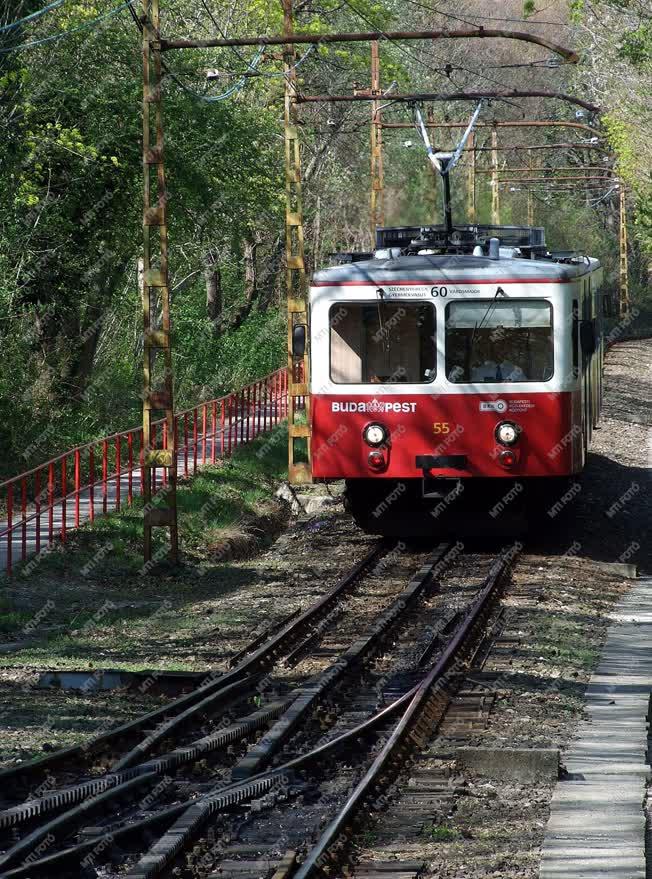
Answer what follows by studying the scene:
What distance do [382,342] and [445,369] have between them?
0.73m

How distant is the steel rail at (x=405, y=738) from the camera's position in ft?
22.3

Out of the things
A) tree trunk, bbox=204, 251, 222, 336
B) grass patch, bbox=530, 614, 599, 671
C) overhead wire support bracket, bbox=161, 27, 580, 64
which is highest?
overhead wire support bracket, bbox=161, 27, 580, 64

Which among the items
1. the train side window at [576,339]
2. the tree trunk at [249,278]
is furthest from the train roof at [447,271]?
the tree trunk at [249,278]

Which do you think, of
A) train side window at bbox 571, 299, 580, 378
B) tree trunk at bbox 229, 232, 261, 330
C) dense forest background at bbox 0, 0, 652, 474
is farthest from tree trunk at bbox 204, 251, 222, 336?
train side window at bbox 571, 299, 580, 378

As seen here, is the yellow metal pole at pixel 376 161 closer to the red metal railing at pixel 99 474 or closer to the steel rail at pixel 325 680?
the red metal railing at pixel 99 474

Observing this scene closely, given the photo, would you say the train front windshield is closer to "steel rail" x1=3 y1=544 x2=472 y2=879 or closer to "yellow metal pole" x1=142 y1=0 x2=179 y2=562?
"yellow metal pole" x1=142 y1=0 x2=179 y2=562

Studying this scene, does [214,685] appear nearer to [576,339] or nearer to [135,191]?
[576,339]

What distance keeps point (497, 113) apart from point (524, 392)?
59034 mm

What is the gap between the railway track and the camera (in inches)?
273

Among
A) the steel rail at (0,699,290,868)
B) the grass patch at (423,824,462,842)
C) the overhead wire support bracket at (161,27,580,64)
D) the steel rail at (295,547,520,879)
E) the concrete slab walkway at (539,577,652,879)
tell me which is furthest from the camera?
the overhead wire support bracket at (161,27,580,64)

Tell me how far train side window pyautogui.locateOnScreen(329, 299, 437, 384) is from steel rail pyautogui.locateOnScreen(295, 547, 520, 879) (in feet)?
9.44

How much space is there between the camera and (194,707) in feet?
31.0

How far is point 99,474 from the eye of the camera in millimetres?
20391

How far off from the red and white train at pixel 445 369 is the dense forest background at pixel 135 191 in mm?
4551
